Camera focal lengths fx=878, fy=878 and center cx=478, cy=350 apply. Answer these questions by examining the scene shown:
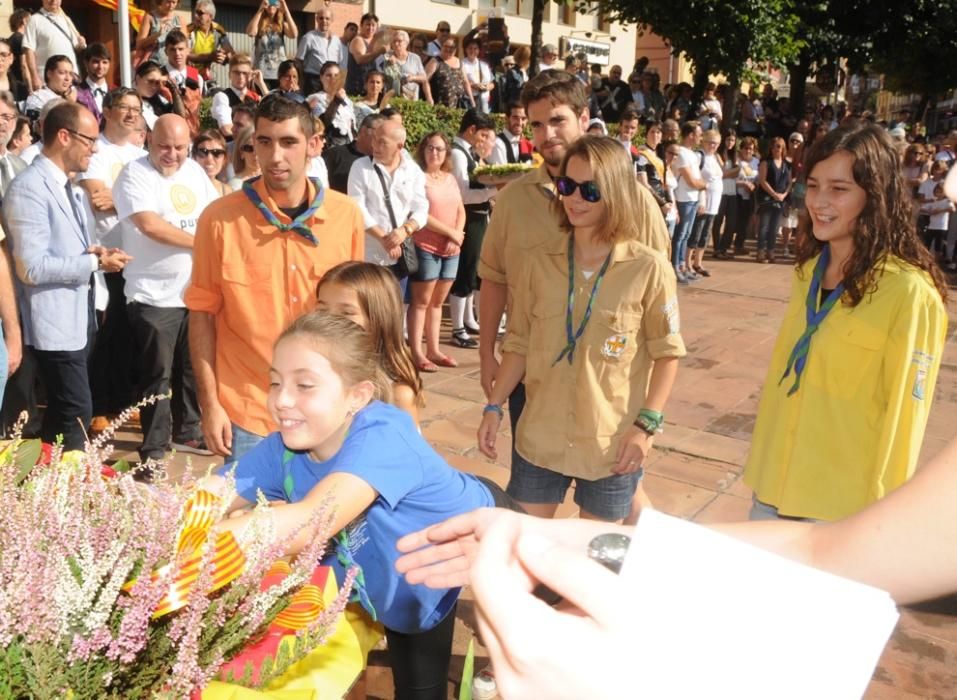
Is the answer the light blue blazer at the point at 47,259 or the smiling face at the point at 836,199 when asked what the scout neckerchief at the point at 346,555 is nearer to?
the smiling face at the point at 836,199

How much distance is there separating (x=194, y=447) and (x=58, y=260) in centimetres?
153

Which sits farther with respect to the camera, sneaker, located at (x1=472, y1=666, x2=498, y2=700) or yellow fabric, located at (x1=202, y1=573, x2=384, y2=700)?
sneaker, located at (x1=472, y1=666, x2=498, y2=700)

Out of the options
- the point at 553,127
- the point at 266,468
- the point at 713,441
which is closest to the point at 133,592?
the point at 266,468

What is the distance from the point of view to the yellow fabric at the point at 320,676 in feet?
4.52

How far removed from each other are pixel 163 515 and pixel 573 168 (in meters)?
1.98

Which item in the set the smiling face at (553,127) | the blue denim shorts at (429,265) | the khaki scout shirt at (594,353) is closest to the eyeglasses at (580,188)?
the khaki scout shirt at (594,353)

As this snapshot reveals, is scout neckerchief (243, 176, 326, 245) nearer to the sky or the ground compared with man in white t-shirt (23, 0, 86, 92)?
nearer to the ground

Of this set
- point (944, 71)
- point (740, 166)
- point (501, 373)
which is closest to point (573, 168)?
point (501, 373)

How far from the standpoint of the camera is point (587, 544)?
1.02m

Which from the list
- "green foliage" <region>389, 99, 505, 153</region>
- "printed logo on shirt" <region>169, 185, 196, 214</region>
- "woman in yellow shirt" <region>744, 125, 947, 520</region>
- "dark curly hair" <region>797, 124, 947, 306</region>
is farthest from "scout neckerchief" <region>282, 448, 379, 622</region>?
"green foliage" <region>389, 99, 505, 153</region>

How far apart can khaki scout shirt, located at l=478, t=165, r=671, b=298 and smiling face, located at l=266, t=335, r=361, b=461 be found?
4.00 feet

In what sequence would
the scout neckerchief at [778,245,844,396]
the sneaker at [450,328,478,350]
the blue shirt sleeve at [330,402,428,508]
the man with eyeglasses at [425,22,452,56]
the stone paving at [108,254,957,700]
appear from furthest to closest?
the man with eyeglasses at [425,22,452,56] < the sneaker at [450,328,478,350] < the stone paving at [108,254,957,700] < the scout neckerchief at [778,245,844,396] < the blue shirt sleeve at [330,402,428,508]

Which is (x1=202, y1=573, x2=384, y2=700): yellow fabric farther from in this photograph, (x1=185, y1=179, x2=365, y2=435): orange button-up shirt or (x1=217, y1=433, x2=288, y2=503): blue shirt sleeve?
(x1=185, y1=179, x2=365, y2=435): orange button-up shirt

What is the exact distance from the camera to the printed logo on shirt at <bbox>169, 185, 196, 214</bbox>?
479cm
